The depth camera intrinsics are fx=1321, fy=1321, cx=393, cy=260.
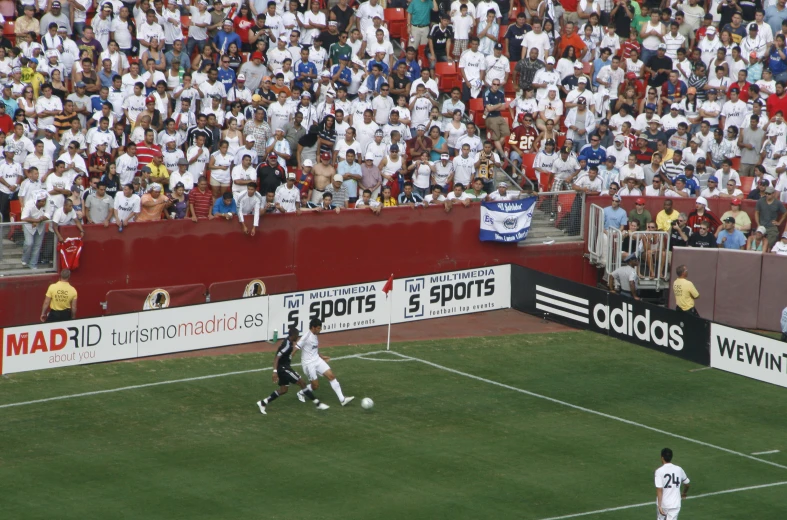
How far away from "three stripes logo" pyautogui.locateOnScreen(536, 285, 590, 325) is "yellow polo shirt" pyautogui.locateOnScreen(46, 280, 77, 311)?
36.8 ft

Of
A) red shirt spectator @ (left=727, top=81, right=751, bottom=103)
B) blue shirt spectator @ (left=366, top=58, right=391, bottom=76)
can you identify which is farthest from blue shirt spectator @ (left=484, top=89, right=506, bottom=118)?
red shirt spectator @ (left=727, top=81, right=751, bottom=103)

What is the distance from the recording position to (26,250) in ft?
94.2

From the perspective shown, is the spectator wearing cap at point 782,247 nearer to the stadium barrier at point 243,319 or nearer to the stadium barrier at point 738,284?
the stadium barrier at point 738,284

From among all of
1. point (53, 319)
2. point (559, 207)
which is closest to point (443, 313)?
point (559, 207)

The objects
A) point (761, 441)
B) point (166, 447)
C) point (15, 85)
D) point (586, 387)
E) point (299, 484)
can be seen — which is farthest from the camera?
point (15, 85)

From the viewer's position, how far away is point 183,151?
103 ft

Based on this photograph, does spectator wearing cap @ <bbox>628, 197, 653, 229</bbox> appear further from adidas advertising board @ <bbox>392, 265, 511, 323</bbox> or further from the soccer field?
the soccer field

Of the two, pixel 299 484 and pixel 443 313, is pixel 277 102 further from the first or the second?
pixel 299 484

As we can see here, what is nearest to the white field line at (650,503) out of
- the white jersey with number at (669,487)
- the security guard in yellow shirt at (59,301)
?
the white jersey with number at (669,487)

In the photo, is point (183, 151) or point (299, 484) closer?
point (299, 484)

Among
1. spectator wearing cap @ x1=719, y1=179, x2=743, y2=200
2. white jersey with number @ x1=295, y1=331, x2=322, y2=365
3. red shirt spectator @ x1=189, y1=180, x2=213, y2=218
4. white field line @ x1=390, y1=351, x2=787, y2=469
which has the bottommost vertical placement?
white field line @ x1=390, y1=351, x2=787, y2=469

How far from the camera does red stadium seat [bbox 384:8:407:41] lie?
37.1m

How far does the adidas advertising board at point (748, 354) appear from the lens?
26281 millimetres

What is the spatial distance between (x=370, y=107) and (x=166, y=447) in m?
13.6
